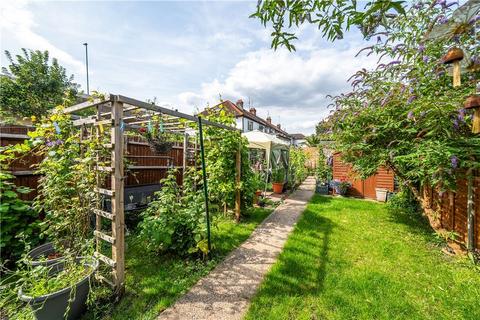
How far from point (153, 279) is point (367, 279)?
3.17 metres

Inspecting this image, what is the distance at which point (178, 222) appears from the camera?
11.0 feet

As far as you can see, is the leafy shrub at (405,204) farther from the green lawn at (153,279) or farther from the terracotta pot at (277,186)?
the green lawn at (153,279)

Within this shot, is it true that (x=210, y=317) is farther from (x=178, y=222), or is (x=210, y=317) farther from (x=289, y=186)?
(x=289, y=186)

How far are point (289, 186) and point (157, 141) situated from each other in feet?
→ 26.9

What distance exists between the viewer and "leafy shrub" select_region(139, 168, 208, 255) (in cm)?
318

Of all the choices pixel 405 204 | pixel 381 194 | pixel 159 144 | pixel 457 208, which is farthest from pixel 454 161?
pixel 381 194

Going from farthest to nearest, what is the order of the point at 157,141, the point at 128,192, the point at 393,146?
the point at 128,192, the point at 393,146, the point at 157,141

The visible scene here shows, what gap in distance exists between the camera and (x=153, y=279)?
9.42ft

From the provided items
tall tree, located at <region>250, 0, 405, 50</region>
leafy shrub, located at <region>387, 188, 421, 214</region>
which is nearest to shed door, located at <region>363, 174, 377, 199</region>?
leafy shrub, located at <region>387, 188, 421, 214</region>

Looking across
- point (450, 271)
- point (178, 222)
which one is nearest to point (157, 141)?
point (178, 222)

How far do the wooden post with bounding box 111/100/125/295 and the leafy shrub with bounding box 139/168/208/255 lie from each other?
66 cm

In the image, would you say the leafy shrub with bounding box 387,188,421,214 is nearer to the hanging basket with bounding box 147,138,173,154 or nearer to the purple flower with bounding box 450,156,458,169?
the purple flower with bounding box 450,156,458,169

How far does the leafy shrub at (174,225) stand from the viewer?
3.18 metres

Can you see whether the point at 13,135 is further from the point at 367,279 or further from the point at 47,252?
the point at 367,279
